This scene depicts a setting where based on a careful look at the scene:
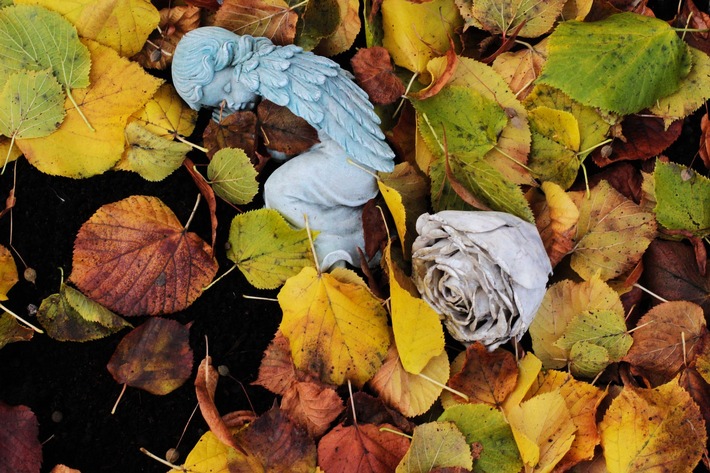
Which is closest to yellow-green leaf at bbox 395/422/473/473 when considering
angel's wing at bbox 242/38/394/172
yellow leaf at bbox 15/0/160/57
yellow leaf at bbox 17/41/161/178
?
angel's wing at bbox 242/38/394/172

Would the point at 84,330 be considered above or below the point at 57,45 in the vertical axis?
below

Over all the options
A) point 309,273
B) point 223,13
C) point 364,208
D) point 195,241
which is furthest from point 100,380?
point 223,13

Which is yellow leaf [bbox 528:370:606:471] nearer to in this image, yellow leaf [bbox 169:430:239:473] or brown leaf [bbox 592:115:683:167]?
brown leaf [bbox 592:115:683:167]

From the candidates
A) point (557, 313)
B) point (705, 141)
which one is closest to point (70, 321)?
point (557, 313)

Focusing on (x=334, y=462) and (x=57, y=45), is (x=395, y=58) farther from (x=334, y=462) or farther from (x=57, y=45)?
(x=334, y=462)

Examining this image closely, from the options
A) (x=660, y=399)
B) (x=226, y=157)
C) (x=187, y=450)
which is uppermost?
(x=226, y=157)

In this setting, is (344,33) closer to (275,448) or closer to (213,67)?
(213,67)
